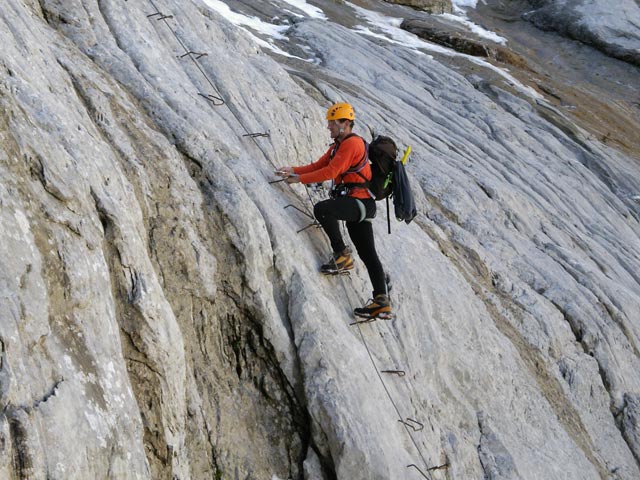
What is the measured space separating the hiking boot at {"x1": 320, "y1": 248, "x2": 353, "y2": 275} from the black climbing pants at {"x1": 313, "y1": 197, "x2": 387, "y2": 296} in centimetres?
9

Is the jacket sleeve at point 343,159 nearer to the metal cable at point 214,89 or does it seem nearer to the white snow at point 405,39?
the metal cable at point 214,89

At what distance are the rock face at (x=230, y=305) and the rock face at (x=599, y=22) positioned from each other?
131 feet

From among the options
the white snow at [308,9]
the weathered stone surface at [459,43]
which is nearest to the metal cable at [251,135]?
the white snow at [308,9]

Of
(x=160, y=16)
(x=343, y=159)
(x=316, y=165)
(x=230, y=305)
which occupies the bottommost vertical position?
(x=230, y=305)

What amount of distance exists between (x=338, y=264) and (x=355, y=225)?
0.68m

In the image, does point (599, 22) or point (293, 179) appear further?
point (599, 22)

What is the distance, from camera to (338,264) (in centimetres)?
1024

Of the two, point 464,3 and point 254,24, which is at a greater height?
point 254,24

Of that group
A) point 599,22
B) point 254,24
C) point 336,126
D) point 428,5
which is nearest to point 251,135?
point 336,126

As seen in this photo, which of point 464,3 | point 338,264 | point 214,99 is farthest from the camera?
point 464,3

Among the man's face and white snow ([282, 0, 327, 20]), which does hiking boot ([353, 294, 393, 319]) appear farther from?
white snow ([282, 0, 327, 20])

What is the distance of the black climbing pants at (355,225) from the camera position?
981 cm

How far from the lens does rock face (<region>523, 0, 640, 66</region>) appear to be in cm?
5116

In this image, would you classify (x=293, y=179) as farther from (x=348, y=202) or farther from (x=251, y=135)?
(x=251, y=135)
